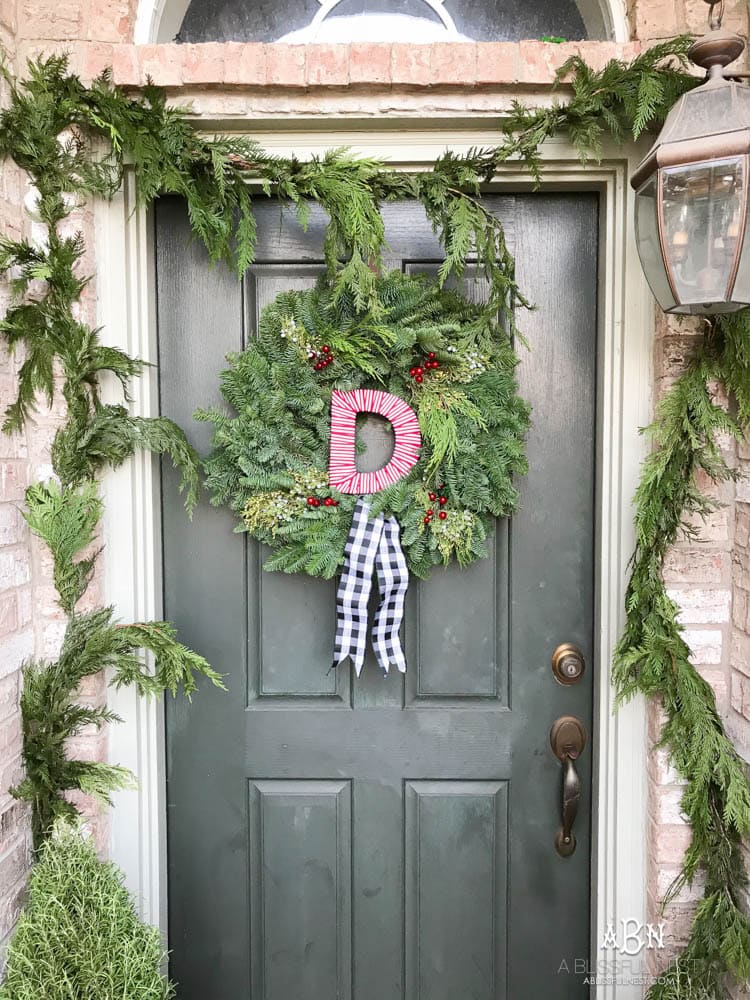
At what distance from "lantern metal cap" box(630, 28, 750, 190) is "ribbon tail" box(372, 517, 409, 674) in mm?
909

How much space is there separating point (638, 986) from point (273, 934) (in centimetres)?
92

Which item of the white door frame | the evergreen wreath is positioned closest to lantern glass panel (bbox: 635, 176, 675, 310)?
the white door frame

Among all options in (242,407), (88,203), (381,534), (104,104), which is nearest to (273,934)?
(381,534)

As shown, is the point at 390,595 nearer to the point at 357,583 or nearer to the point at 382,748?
the point at 357,583

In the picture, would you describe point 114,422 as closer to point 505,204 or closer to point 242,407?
point 242,407

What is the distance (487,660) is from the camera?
5.66 ft

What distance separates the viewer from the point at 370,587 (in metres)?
1.58

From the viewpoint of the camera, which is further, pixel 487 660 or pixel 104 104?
pixel 487 660

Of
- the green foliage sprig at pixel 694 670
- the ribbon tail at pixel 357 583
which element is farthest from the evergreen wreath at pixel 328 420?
the green foliage sprig at pixel 694 670

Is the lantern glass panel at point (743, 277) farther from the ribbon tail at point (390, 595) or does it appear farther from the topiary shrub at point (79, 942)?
the topiary shrub at point (79, 942)

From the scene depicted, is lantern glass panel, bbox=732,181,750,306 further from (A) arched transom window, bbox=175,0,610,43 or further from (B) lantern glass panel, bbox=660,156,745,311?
(A) arched transom window, bbox=175,0,610,43

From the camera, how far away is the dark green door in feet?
5.56

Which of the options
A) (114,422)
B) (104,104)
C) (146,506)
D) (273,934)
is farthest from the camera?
(273,934)

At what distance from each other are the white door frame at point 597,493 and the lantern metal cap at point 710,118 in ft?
0.93
